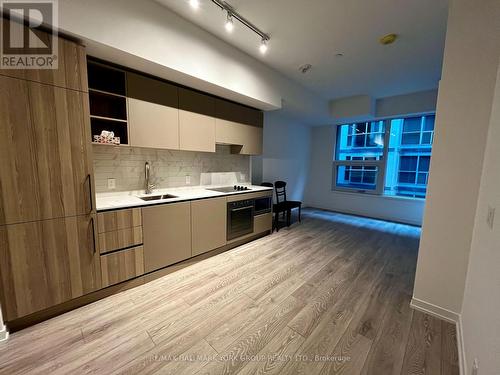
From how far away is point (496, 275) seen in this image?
0.97 metres

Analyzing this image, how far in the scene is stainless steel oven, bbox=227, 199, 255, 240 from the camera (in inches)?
121

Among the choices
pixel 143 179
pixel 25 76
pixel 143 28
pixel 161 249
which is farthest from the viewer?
pixel 143 179

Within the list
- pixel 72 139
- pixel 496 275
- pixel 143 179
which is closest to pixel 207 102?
pixel 143 179

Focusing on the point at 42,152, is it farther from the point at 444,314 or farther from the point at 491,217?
the point at 444,314

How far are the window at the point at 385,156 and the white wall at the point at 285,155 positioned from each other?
3.19ft

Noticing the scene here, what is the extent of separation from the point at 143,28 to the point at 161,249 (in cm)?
228

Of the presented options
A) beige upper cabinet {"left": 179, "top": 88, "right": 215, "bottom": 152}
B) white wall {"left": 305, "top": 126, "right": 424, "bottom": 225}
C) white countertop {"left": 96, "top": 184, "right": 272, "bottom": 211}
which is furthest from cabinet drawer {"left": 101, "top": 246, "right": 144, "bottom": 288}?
white wall {"left": 305, "top": 126, "right": 424, "bottom": 225}

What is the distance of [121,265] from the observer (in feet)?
6.76

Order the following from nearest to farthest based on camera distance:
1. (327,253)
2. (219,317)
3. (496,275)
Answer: (496,275), (219,317), (327,253)

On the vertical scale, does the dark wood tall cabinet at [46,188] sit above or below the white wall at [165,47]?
below

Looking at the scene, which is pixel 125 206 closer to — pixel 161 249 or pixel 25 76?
pixel 161 249

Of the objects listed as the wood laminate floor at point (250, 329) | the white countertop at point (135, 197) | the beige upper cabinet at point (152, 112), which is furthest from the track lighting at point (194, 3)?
the wood laminate floor at point (250, 329)

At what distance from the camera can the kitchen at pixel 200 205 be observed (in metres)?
1.47

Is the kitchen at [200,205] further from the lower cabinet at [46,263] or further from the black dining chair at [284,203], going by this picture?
the black dining chair at [284,203]
